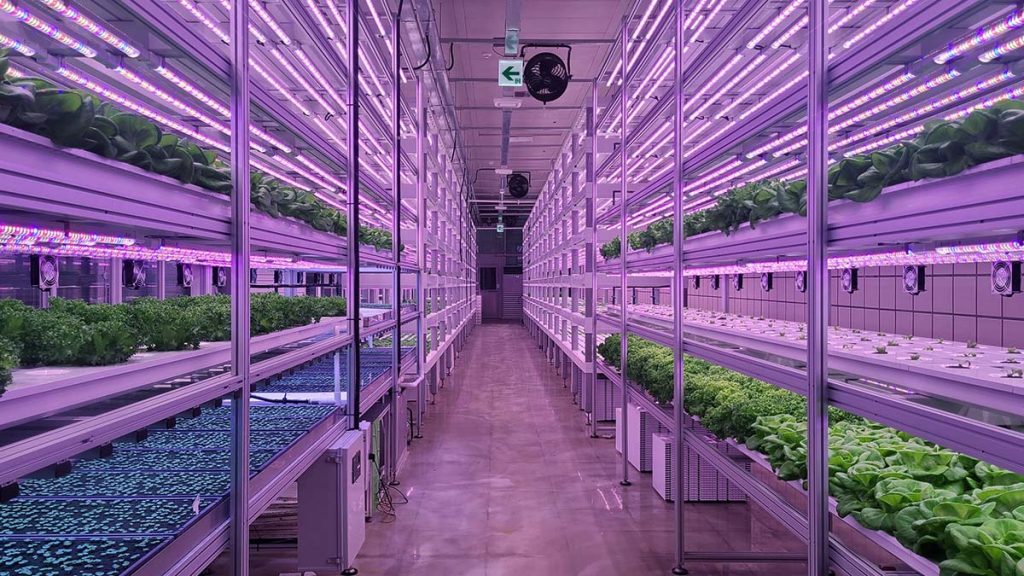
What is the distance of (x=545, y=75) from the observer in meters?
6.84

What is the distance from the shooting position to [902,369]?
98.3 inches

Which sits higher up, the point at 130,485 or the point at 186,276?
the point at 186,276

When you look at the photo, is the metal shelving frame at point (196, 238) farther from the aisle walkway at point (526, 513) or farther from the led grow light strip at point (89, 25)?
the aisle walkway at point (526, 513)

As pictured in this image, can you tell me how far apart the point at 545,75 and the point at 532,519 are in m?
4.46

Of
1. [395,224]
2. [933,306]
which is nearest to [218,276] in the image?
[395,224]

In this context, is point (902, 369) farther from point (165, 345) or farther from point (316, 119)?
point (316, 119)

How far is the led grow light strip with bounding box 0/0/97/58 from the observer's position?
1.61m

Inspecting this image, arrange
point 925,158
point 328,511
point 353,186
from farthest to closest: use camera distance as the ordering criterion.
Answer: point 353,186 → point 328,511 → point 925,158

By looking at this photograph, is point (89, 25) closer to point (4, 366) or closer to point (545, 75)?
point (4, 366)

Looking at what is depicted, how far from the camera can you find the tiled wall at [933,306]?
600 centimetres

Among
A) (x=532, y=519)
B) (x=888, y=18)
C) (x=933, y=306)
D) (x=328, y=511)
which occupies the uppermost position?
(x=888, y=18)

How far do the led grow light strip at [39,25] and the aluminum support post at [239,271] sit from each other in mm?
598

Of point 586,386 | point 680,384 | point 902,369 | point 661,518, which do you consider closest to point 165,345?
A: point 902,369

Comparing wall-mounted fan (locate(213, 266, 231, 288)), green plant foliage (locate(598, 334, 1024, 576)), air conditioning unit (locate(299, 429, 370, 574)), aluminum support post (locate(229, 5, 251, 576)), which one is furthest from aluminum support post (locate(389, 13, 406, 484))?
aluminum support post (locate(229, 5, 251, 576))
